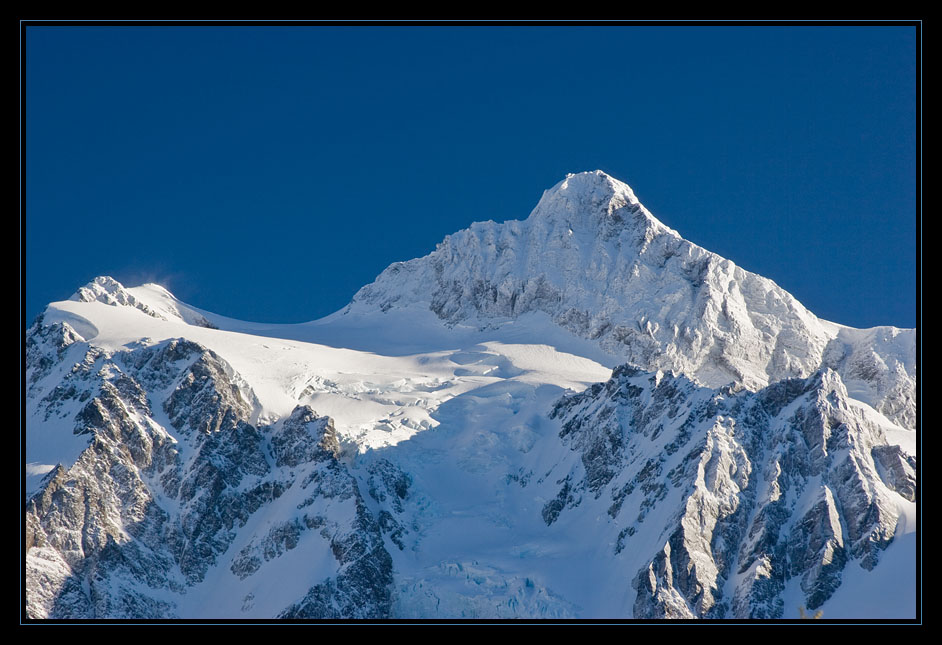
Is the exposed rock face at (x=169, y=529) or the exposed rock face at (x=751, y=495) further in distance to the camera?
the exposed rock face at (x=169, y=529)

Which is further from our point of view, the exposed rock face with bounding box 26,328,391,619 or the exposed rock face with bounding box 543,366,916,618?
the exposed rock face with bounding box 26,328,391,619

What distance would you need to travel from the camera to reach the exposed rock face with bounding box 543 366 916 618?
549 feet

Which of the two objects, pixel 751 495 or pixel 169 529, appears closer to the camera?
pixel 751 495

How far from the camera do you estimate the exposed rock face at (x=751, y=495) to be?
16725 cm

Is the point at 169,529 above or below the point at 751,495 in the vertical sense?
below

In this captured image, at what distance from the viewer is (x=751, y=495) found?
178 m

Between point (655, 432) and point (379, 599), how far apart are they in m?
46.6
